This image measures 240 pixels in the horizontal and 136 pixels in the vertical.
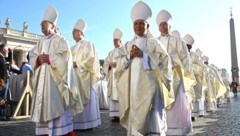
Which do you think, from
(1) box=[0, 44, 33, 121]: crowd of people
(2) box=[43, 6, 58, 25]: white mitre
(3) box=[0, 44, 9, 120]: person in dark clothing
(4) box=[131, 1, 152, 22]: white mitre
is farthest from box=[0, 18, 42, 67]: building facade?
(4) box=[131, 1, 152, 22]: white mitre

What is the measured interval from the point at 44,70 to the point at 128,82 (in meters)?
1.65

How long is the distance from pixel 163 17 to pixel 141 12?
1723mm

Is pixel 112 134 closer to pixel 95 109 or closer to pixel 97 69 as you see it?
pixel 95 109

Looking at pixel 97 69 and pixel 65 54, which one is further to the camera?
pixel 97 69

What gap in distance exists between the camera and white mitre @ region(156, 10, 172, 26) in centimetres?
726

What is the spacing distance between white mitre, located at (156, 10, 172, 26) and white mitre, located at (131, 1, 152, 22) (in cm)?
148

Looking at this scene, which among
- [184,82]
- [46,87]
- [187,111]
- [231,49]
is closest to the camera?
[46,87]

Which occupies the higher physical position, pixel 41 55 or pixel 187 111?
pixel 41 55

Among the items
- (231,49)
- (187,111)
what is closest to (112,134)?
(187,111)

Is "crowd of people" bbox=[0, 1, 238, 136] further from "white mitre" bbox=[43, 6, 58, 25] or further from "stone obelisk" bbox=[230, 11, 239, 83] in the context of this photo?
"stone obelisk" bbox=[230, 11, 239, 83]

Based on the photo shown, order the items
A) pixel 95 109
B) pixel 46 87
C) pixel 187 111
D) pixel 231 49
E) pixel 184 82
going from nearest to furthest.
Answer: pixel 46 87
pixel 187 111
pixel 184 82
pixel 95 109
pixel 231 49

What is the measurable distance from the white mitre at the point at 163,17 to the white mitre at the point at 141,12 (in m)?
1.48

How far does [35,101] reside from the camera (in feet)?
19.7

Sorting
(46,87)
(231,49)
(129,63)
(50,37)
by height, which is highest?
(231,49)
